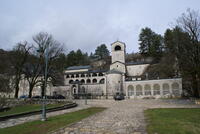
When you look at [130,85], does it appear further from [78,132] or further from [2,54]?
[78,132]

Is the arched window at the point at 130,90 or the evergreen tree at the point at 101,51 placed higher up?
the evergreen tree at the point at 101,51

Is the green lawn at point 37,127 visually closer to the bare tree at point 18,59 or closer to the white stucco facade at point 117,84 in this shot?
the bare tree at point 18,59

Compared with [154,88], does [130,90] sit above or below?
below

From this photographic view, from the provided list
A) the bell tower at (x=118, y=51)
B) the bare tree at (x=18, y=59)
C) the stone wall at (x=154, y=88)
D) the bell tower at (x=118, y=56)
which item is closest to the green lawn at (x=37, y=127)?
the bare tree at (x=18, y=59)

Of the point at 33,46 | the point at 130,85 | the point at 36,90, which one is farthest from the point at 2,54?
the point at 130,85

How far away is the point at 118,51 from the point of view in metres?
57.4

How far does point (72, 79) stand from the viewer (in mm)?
61750

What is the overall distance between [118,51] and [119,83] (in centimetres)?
1471

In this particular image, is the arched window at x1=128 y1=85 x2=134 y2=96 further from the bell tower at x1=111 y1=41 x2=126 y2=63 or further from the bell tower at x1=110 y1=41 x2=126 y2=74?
the bell tower at x1=111 y1=41 x2=126 y2=63

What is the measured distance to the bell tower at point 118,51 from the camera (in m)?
56.8

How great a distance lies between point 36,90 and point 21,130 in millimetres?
54330

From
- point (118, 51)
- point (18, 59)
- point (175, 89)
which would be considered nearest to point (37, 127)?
point (18, 59)

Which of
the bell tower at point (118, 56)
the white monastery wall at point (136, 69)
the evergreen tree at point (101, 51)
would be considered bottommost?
the white monastery wall at point (136, 69)

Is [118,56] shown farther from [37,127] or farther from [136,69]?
[37,127]
